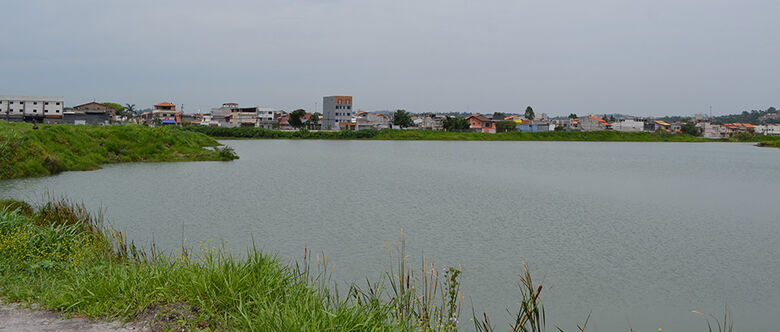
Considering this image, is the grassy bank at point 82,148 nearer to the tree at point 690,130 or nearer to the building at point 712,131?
the tree at point 690,130

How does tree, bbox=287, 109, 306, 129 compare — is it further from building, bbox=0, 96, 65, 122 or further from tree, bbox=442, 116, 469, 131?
building, bbox=0, 96, 65, 122

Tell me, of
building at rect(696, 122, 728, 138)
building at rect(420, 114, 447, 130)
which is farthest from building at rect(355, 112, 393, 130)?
building at rect(696, 122, 728, 138)

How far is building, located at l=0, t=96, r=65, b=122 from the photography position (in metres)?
62.2

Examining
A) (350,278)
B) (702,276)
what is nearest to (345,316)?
(350,278)

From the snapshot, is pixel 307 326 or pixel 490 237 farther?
pixel 490 237

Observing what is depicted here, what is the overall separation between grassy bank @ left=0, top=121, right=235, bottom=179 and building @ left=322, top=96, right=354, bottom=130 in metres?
56.3

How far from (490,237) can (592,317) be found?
4.81 m

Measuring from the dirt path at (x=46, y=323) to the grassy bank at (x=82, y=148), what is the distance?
18413 mm

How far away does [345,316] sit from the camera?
4.67m

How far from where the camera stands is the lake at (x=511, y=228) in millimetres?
8234

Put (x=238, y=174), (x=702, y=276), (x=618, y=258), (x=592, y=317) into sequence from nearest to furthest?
(x=592, y=317), (x=702, y=276), (x=618, y=258), (x=238, y=174)

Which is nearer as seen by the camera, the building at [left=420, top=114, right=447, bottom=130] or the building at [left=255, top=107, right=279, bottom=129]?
the building at [left=255, top=107, right=279, bottom=129]

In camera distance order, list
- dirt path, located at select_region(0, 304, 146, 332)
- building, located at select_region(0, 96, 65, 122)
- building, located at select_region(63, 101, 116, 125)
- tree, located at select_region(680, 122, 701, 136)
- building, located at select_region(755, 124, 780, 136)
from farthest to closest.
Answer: building, located at select_region(755, 124, 780, 136) → tree, located at select_region(680, 122, 701, 136) → building, located at select_region(63, 101, 116, 125) → building, located at select_region(0, 96, 65, 122) → dirt path, located at select_region(0, 304, 146, 332)

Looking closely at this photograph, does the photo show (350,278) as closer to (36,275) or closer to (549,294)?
(549,294)
